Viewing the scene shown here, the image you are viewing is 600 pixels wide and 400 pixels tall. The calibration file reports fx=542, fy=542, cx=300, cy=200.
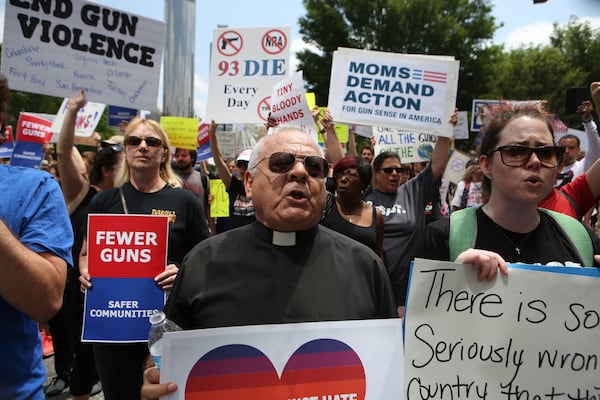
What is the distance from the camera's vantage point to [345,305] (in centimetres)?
190

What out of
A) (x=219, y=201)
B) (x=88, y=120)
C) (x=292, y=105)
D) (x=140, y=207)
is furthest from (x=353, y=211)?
(x=88, y=120)

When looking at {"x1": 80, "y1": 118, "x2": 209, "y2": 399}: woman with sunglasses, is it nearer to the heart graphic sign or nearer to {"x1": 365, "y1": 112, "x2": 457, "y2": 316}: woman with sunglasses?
the heart graphic sign

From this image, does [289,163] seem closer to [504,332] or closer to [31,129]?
[504,332]

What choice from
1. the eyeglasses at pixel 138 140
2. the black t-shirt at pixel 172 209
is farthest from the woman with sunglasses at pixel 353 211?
the eyeglasses at pixel 138 140

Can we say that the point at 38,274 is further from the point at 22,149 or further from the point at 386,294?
the point at 22,149

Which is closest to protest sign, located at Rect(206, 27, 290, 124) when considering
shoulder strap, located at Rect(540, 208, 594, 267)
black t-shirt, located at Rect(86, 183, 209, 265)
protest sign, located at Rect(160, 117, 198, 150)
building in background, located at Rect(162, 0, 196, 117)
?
protest sign, located at Rect(160, 117, 198, 150)

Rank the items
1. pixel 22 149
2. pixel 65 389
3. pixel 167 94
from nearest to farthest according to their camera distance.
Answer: pixel 65 389, pixel 22 149, pixel 167 94

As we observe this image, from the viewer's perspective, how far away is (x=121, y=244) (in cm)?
304

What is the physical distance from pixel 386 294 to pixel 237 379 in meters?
0.66

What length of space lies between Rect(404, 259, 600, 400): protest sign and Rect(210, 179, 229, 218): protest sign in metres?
5.88

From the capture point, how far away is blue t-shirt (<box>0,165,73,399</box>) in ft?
5.98

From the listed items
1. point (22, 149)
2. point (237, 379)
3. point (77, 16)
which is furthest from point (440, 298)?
point (22, 149)

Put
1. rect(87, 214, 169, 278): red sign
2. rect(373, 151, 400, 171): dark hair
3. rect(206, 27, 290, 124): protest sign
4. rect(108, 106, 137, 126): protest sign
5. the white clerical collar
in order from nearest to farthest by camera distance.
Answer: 1. the white clerical collar
2. rect(87, 214, 169, 278): red sign
3. rect(373, 151, 400, 171): dark hair
4. rect(206, 27, 290, 124): protest sign
5. rect(108, 106, 137, 126): protest sign

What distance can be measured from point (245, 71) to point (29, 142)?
4.11 meters
